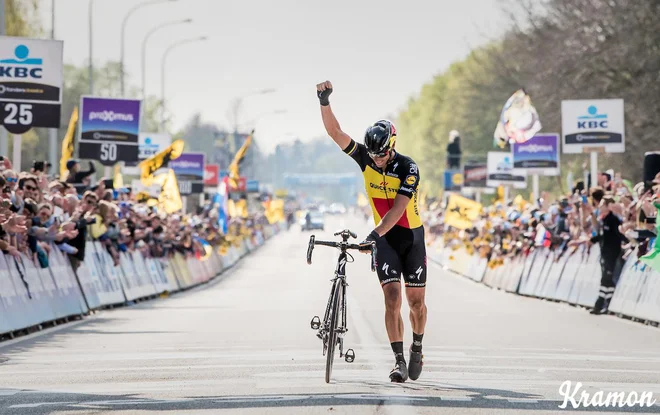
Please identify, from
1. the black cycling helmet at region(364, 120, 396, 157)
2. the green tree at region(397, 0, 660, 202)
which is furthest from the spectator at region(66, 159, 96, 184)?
the green tree at region(397, 0, 660, 202)

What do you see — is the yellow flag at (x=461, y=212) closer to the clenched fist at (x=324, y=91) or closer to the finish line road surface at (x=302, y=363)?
the finish line road surface at (x=302, y=363)

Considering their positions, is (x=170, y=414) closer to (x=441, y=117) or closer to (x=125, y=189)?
(x=125, y=189)

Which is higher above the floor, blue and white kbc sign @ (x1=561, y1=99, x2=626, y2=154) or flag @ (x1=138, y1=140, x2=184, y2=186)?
blue and white kbc sign @ (x1=561, y1=99, x2=626, y2=154)

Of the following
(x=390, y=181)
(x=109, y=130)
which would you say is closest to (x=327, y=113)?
(x=390, y=181)

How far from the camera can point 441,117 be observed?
11206cm

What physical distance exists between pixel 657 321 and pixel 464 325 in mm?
2616

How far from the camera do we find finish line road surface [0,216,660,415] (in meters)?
10.5

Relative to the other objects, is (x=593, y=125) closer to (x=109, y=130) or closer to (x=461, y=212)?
(x=461, y=212)

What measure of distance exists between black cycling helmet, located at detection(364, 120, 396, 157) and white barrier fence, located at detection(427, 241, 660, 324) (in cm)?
997

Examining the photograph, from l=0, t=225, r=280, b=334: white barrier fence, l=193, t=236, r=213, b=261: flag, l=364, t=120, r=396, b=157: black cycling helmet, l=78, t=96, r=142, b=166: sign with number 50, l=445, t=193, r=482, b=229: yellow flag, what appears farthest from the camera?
l=445, t=193, r=482, b=229: yellow flag

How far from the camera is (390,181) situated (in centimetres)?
1218

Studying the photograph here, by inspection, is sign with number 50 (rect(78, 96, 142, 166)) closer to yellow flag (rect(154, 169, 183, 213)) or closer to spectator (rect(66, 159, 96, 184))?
yellow flag (rect(154, 169, 183, 213))

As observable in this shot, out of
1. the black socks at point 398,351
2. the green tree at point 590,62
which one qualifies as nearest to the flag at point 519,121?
the green tree at point 590,62

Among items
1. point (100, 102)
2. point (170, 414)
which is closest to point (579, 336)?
point (170, 414)
